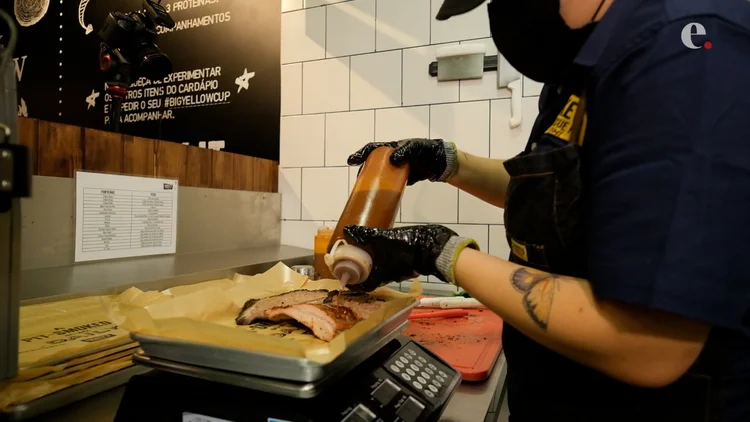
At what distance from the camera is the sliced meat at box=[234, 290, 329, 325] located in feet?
2.34

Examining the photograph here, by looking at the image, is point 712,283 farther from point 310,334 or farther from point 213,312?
point 213,312

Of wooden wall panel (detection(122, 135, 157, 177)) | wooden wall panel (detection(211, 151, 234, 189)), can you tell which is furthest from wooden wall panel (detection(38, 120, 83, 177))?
wooden wall panel (detection(211, 151, 234, 189))

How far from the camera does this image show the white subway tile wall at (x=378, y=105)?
60.0 inches

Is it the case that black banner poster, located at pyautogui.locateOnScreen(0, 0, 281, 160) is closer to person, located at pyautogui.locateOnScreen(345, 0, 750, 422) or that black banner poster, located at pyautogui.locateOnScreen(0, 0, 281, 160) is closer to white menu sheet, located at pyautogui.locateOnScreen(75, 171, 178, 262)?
white menu sheet, located at pyautogui.locateOnScreen(75, 171, 178, 262)

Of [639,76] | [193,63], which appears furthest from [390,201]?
[193,63]

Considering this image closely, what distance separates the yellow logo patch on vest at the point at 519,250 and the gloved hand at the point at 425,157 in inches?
14.7

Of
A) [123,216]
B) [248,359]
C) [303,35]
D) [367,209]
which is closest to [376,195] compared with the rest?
[367,209]

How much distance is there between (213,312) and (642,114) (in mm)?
640

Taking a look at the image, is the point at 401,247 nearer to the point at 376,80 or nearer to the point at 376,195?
the point at 376,195

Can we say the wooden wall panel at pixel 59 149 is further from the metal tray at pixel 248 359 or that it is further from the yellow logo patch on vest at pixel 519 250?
the yellow logo patch on vest at pixel 519 250

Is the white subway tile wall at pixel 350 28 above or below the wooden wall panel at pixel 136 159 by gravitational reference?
above

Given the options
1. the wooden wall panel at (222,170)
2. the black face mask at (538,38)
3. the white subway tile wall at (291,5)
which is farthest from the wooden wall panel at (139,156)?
the black face mask at (538,38)

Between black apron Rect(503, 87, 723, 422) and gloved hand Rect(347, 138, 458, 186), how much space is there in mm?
356

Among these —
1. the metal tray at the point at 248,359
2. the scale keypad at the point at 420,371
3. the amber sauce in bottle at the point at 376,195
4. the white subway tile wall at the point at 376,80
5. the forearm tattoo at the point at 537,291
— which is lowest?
the scale keypad at the point at 420,371
